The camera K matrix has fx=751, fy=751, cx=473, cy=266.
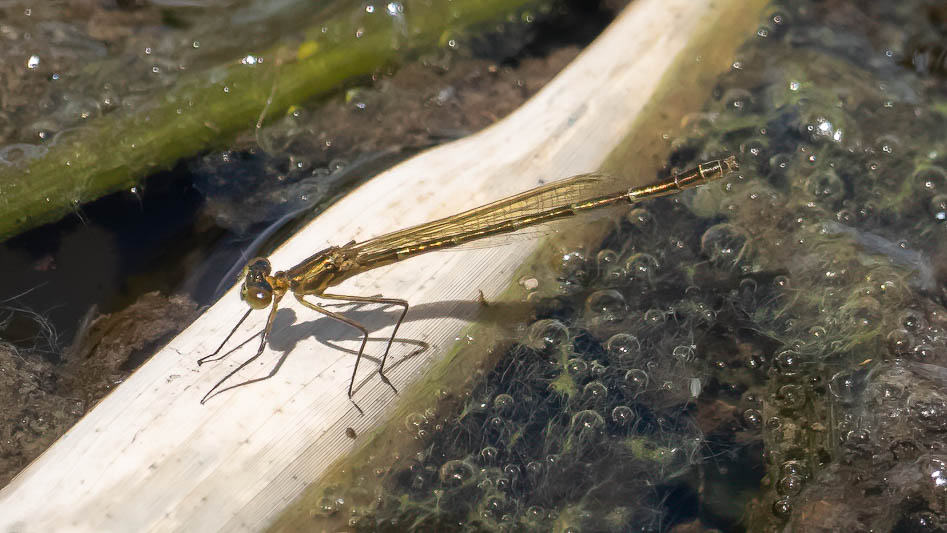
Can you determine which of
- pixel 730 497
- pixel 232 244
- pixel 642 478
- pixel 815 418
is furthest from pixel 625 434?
pixel 232 244

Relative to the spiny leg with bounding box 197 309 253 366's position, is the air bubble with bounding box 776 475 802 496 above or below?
below

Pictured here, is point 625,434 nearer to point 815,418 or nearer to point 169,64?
point 815,418

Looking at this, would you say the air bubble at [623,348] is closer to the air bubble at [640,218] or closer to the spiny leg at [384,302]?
the air bubble at [640,218]

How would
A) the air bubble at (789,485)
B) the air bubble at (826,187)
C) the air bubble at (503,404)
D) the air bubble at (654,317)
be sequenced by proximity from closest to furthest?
the air bubble at (789,485) < the air bubble at (503,404) < the air bubble at (654,317) < the air bubble at (826,187)

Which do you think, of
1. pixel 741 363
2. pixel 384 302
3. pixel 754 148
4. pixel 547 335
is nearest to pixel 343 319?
pixel 384 302

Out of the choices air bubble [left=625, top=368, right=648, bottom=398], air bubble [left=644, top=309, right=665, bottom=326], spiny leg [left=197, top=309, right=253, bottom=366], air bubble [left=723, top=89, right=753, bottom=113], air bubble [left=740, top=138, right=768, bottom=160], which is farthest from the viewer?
air bubble [left=723, top=89, right=753, bottom=113]

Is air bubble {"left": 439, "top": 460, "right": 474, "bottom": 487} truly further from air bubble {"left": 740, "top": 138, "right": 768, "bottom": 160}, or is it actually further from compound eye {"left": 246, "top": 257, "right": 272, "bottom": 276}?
air bubble {"left": 740, "top": 138, "right": 768, "bottom": 160}

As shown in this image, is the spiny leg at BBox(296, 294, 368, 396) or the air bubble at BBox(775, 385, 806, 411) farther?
the air bubble at BBox(775, 385, 806, 411)

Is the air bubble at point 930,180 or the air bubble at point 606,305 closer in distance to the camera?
the air bubble at point 606,305

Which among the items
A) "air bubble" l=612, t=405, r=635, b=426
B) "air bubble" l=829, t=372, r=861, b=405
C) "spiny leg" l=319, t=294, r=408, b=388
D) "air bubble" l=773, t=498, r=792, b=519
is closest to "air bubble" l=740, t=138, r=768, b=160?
"air bubble" l=829, t=372, r=861, b=405

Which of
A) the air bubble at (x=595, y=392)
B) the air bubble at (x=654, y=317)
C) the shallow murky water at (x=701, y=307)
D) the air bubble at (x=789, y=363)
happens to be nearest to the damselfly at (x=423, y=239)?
the shallow murky water at (x=701, y=307)
